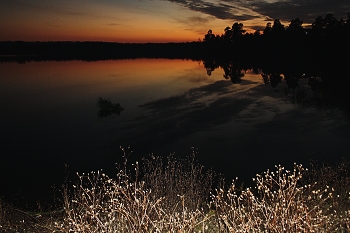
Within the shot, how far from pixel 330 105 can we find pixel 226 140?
480 inches

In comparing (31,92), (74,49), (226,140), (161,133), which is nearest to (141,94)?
(31,92)

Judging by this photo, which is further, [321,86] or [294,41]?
[294,41]

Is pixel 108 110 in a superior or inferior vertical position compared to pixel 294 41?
inferior

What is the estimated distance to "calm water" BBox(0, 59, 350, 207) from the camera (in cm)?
1295

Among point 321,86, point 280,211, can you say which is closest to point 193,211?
point 280,211

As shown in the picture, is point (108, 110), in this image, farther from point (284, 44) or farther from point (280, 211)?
point (284, 44)

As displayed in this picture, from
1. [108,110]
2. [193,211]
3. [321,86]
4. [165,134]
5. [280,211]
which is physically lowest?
[165,134]

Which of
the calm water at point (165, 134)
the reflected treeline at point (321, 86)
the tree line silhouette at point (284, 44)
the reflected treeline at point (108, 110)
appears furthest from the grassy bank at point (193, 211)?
the tree line silhouette at point (284, 44)

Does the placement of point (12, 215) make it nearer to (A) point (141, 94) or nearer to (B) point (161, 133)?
(B) point (161, 133)

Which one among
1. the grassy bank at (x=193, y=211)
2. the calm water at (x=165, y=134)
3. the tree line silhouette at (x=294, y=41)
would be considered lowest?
the calm water at (x=165, y=134)

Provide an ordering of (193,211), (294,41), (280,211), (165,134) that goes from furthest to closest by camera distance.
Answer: (294,41) → (165,134) → (193,211) → (280,211)

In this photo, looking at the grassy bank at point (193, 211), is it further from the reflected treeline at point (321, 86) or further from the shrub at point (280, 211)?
the reflected treeline at point (321, 86)

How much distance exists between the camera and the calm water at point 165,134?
42.5 ft

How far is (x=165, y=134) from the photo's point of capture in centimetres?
1720
